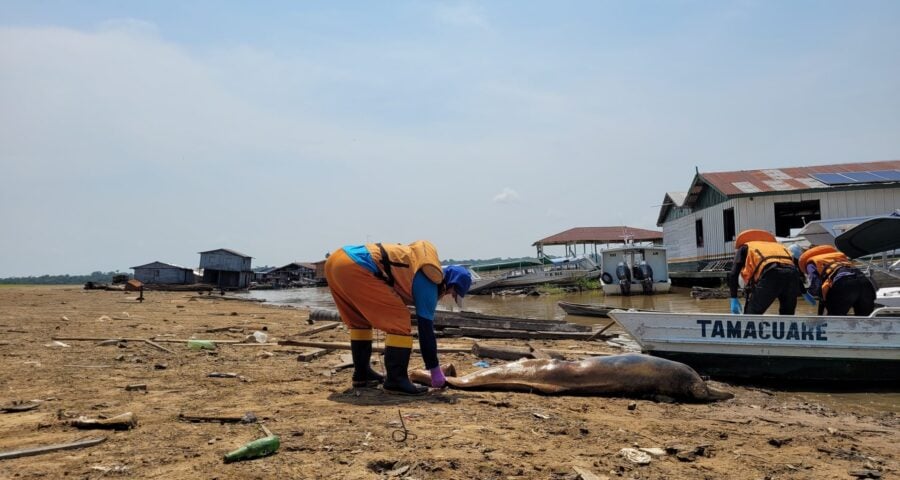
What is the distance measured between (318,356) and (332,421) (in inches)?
152

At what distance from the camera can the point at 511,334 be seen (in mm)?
11734

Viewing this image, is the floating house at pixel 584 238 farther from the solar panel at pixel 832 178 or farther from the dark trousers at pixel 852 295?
the dark trousers at pixel 852 295

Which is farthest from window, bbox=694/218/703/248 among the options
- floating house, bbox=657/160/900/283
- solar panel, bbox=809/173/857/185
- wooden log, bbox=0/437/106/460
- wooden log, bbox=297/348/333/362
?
wooden log, bbox=0/437/106/460

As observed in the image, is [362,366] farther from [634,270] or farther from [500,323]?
[634,270]

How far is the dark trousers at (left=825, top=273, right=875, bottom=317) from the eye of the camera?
8.36m

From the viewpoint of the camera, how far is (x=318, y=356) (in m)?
8.44

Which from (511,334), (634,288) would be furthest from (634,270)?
(511,334)

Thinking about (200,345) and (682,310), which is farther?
(682,310)

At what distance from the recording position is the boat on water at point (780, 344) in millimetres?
7742

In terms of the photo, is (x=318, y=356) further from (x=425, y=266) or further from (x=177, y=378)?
(x=425, y=266)

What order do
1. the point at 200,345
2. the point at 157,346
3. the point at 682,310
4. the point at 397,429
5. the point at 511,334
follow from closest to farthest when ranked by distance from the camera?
the point at 397,429, the point at 157,346, the point at 200,345, the point at 511,334, the point at 682,310

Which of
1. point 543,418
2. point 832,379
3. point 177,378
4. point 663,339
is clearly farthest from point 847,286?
point 177,378

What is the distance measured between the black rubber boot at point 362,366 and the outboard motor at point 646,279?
82.7 ft

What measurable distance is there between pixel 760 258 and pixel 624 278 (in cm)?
2166
